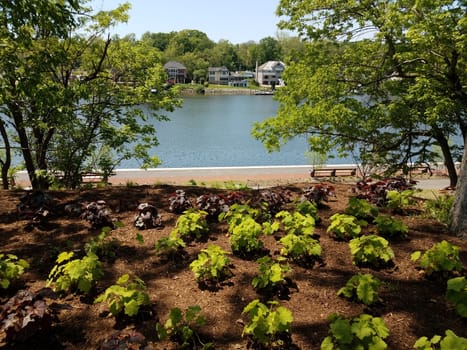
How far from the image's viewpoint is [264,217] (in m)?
4.88

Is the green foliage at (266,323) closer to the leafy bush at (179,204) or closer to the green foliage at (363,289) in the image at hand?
the green foliage at (363,289)

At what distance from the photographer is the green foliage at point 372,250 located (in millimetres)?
3781

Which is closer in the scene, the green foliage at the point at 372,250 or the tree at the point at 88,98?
the green foliage at the point at 372,250

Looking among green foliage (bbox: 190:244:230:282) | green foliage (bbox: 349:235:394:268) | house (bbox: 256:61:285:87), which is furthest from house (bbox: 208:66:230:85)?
green foliage (bbox: 190:244:230:282)

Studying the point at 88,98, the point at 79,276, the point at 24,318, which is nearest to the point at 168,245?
the point at 79,276

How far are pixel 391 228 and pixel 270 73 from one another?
434 ft

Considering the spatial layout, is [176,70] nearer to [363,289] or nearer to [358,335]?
[363,289]

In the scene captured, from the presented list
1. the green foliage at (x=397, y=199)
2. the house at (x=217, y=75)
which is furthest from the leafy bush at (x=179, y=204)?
the house at (x=217, y=75)

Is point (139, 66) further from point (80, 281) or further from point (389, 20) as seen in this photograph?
point (80, 281)

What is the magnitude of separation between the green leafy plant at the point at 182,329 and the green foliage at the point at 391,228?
258 cm

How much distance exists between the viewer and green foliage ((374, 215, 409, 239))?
14.3 feet

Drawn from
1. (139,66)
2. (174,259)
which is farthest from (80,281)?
(139,66)

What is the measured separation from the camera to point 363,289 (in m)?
3.12

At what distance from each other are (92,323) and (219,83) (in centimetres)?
13218
